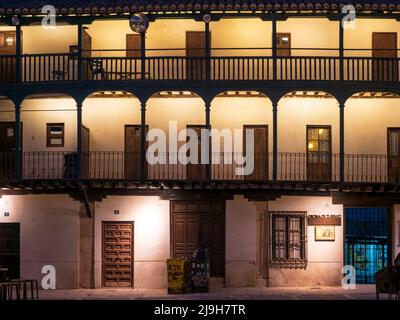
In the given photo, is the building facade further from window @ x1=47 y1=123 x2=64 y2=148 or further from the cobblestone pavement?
the cobblestone pavement

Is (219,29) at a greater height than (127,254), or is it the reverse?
(219,29)

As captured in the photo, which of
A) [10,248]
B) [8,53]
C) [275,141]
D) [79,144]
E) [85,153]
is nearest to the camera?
[275,141]

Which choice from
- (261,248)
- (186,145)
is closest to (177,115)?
(186,145)

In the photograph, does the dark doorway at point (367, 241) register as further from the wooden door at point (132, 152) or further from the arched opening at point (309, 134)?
the wooden door at point (132, 152)

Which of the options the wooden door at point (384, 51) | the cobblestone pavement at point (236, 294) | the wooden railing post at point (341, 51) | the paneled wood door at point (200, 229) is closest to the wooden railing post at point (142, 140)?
the paneled wood door at point (200, 229)

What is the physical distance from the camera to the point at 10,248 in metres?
32.3

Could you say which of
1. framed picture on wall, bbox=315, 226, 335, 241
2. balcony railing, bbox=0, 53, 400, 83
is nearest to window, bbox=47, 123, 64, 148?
balcony railing, bbox=0, 53, 400, 83

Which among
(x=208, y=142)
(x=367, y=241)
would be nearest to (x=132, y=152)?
(x=208, y=142)

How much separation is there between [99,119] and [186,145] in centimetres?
356

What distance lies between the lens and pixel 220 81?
105ft

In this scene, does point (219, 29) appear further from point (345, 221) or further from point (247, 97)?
point (345, 221)

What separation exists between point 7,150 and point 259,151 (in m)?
9.86

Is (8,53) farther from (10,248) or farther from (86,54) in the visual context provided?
(10,248)
